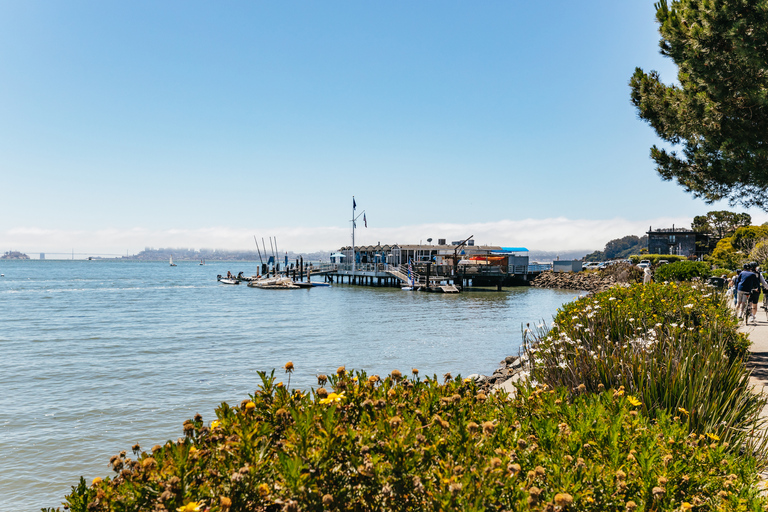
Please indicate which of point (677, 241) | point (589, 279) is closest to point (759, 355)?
point (589, 279)

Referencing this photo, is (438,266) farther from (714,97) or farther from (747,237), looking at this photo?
(714,97)

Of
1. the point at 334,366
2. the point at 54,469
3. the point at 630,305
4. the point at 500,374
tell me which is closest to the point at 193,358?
the point at 334,366

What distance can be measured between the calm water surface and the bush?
18.0 feet

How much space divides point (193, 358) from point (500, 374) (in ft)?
29.8

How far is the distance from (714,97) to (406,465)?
8.47 m

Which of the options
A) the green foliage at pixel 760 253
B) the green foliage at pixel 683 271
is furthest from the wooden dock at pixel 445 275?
the green foliage at pixel 760 253

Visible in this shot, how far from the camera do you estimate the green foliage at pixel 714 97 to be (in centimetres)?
700

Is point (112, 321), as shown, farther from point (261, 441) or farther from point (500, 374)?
point (261, 441)

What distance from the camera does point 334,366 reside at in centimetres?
1366

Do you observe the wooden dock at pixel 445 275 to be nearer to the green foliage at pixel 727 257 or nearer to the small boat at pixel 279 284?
the small boat at pixel 279 284

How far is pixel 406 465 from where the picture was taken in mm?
2152

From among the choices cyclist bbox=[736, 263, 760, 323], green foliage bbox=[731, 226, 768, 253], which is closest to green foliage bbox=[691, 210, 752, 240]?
green foliage bbox=[731, 226, 768, 253]

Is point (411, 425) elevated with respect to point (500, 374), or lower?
elevated

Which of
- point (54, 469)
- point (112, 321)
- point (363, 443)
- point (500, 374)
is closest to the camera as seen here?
point (363, 443)
